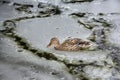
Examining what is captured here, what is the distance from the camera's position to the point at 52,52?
3602 millimetres

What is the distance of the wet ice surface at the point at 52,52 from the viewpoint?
9.93ft

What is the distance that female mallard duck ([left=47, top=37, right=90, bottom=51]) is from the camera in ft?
12.1

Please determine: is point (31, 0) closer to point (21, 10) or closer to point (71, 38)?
point (21, 10)

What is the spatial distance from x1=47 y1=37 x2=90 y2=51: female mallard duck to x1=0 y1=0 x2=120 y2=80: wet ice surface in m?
0.09

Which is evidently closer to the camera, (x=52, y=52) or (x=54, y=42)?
(x=52, y=52)

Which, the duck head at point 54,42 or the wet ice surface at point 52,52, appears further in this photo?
the duck head at point 54,42

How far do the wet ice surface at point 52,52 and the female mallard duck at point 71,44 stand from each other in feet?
0.28

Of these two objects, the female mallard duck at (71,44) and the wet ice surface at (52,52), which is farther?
the female mallard duck at (71,44)

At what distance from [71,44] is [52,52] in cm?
29

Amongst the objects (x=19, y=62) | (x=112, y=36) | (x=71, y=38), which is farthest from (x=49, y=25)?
(x=19, y=62)

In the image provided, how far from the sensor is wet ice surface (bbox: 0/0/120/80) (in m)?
3.03

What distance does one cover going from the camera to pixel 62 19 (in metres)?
5.02

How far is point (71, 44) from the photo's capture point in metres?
3.73

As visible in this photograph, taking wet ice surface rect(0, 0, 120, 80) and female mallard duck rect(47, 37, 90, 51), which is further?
female mallard duck rect(47, 37, 90, 51)
